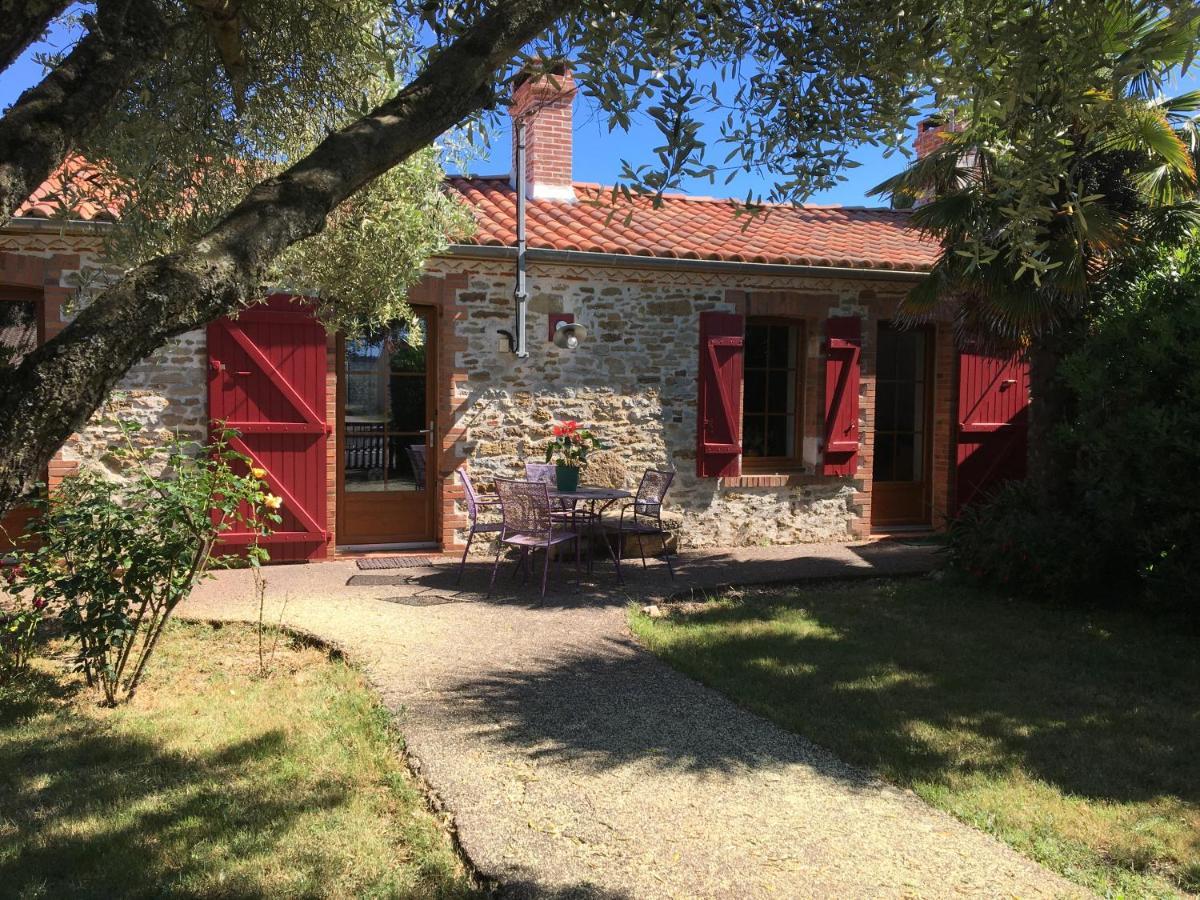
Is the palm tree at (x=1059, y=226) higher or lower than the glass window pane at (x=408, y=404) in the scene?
higher

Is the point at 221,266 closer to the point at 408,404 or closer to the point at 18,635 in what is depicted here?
the point at 18,635

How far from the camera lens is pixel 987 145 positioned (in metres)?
3.38

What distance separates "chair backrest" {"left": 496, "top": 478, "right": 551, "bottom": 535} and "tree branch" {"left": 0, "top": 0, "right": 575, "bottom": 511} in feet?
15.1

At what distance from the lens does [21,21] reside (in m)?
1.77

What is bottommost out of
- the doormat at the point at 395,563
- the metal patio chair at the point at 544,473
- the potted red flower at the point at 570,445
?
the doormat at the point at 395,563

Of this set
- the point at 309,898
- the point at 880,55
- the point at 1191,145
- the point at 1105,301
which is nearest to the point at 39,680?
the point at 309,898

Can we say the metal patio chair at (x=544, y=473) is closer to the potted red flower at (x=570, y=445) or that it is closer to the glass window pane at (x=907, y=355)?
the potted red flower at (x=570, y=445)

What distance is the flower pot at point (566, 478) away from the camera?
750 centimetres

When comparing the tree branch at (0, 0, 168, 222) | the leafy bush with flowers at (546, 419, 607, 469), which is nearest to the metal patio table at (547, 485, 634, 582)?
the leafy bush with flowers at (546, 419, 607, 469)

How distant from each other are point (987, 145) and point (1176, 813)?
2.61 m

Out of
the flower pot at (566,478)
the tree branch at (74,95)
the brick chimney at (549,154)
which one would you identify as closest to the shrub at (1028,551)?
the flower pot at (566,478)

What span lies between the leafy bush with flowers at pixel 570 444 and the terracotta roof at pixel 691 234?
1.61 meters

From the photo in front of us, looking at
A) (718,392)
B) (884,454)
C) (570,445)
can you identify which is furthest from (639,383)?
(884,454)

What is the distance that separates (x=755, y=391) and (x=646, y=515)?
2.28 meters
